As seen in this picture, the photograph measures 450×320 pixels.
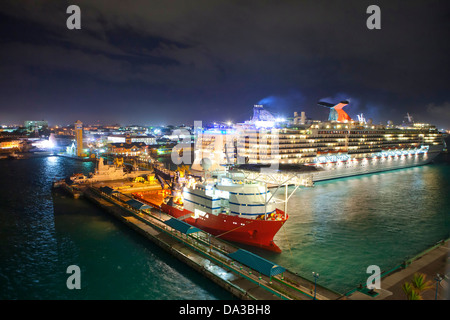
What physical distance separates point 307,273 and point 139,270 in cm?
1056

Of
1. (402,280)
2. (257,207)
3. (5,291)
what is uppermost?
(257,207)

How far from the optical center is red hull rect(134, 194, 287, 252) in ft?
65.6

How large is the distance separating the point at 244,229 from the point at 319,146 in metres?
42.8

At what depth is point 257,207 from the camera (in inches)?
824

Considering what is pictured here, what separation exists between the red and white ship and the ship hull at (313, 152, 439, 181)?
25.2m

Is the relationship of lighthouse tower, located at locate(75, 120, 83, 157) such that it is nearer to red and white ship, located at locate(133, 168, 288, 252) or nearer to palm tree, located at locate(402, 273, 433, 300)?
red and white ship, located at locate(133, 168, 288, 252)

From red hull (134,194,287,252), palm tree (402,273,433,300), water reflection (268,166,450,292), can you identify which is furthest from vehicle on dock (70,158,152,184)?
palm tree (402,273,433,300)

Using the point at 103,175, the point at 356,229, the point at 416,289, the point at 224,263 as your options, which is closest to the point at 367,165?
the point at 356,229

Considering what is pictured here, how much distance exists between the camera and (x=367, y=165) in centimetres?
5966

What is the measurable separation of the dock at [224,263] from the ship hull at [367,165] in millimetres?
29005

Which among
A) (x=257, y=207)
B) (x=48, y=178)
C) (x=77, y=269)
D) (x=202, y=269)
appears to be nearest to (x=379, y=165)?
(x=257, y=207)

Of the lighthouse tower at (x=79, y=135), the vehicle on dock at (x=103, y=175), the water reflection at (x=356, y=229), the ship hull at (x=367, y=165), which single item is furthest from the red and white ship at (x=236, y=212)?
the lighthouse tower at (x=79, y=135)

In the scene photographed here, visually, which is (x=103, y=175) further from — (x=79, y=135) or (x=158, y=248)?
(x=79, y=135)
